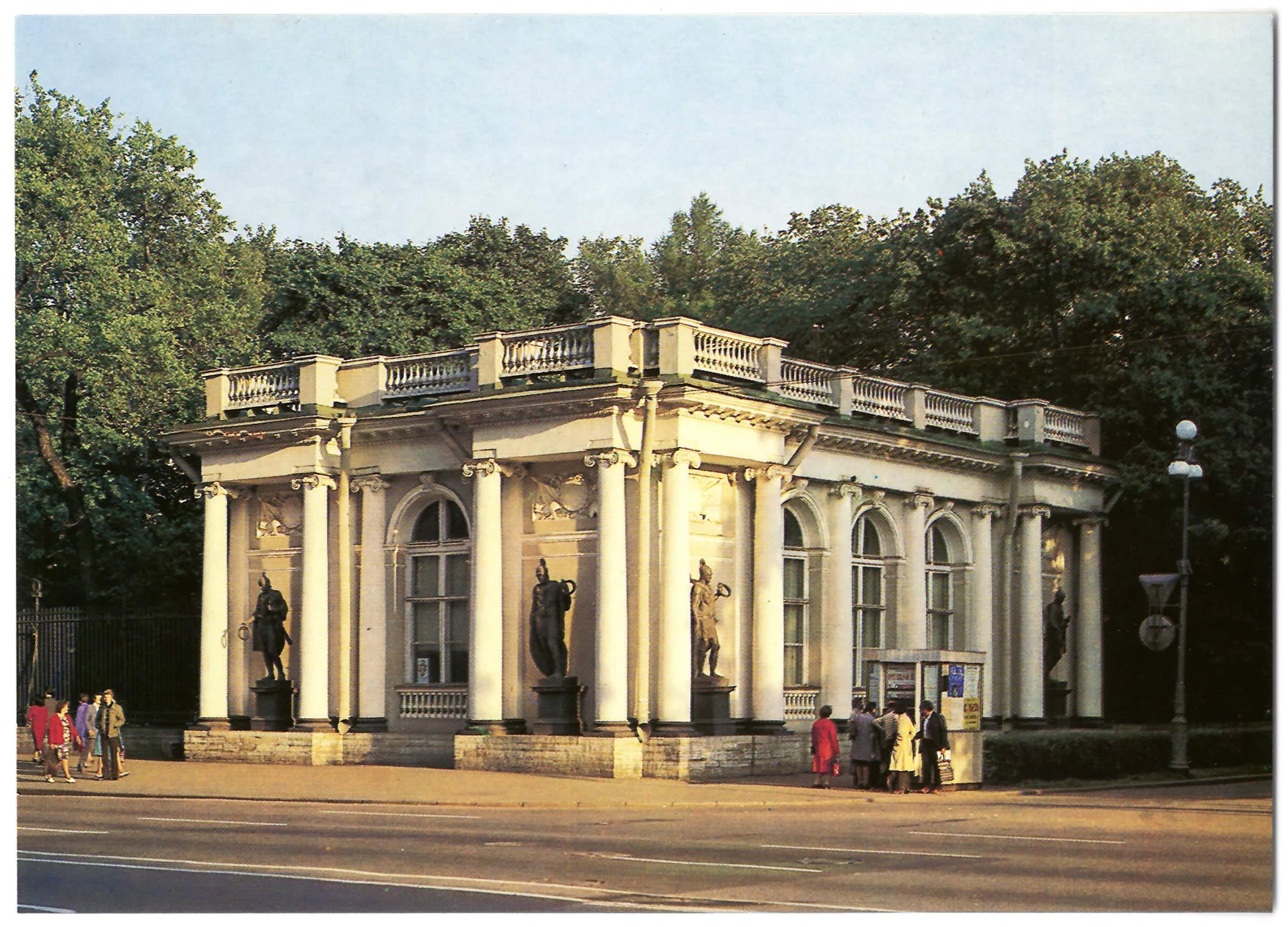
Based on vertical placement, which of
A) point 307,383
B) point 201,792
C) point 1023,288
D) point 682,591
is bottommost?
point 201,792

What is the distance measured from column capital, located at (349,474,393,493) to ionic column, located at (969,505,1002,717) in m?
12.5

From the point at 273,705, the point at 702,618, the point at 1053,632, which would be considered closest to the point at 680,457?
the point at 702,618

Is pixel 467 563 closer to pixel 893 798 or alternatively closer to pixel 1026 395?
pixel 893 798

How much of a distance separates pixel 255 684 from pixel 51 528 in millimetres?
11863

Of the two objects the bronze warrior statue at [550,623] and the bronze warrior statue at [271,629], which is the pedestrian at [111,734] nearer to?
the bronze warrior statue at [271,629]

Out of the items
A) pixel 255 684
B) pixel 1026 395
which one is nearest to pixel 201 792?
pixel 255 684

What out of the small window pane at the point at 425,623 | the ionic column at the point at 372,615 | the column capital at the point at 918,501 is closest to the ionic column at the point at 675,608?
the small window pane at the point at 425,623

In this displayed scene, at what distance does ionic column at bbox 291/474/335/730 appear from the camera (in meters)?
36.3

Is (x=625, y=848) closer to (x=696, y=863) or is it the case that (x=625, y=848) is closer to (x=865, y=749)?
(x=696, y=863)

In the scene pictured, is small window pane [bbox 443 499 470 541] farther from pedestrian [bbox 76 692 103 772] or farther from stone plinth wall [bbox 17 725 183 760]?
stone plinth wall [bbox 17 725 183 760]

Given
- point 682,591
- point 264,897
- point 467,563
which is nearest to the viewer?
point 264,897

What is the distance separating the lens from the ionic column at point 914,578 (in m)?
38.9

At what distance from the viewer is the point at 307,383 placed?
121 ft

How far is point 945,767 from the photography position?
99.6ft
